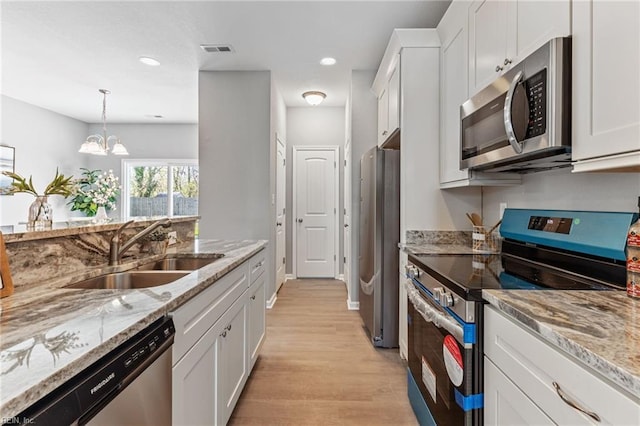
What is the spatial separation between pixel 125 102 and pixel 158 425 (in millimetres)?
5535

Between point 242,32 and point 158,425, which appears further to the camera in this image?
point 242,32

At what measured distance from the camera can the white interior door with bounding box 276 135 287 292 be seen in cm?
429

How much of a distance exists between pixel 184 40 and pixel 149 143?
13.1ft

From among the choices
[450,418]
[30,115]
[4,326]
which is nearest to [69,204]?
[30,115]

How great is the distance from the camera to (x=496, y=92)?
146cm

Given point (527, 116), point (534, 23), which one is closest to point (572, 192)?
point (527, 116)

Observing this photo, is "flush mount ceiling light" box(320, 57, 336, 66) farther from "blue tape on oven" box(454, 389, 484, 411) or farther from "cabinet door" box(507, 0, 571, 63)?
"blue tape on oven" box(454, 389, 484, 411)

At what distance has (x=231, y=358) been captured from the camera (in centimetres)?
163

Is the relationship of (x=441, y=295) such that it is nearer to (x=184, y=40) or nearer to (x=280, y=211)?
(x=184, y=40)

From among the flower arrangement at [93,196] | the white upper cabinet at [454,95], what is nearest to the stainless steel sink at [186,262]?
the white upper cabinet at [454,95]

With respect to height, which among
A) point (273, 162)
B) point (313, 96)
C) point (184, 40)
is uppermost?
point (184, 40)

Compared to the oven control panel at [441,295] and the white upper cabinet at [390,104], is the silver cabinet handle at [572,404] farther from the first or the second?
the white upper cabinet at [390,104]

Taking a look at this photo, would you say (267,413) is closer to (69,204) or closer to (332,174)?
(332,174)

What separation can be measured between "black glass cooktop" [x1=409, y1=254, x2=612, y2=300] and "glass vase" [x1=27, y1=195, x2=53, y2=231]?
173 centimetres
